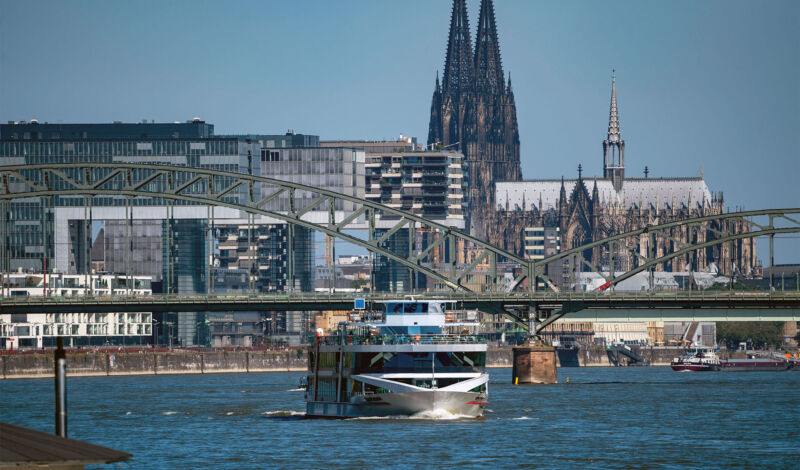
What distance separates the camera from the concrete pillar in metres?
109

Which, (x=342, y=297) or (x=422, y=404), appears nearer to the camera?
(x=422, y=404)

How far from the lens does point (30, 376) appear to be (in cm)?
14175

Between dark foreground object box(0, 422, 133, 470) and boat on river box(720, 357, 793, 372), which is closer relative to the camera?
dark foreground object box(0, 422, 133, 470)

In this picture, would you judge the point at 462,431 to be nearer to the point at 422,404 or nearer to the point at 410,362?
the point at 422,404

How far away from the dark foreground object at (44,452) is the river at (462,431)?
1066 inches

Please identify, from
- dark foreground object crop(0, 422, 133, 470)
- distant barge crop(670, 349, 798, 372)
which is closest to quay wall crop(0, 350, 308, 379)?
distant barge crop(670, 349, 798, 372)

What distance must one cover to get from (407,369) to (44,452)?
44903 millimetres

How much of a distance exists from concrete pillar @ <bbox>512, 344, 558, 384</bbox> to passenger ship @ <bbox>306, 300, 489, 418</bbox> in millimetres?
38384

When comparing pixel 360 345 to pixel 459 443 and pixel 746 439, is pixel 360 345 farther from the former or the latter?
pixel 746 439

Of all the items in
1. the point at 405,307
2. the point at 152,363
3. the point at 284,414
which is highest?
the point at 405,307

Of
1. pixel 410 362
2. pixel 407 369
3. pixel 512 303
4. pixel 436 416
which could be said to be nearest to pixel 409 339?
A: pixel 410 362

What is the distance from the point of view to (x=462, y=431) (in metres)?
62.8

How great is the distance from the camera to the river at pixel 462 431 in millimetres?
53094

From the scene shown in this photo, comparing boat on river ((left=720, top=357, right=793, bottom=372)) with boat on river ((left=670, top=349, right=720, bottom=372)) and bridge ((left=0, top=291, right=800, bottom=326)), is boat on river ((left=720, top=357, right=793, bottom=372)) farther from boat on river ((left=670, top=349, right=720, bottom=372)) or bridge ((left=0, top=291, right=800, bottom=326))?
bridge ((left=0, top=291, right=800, bottom=326))
